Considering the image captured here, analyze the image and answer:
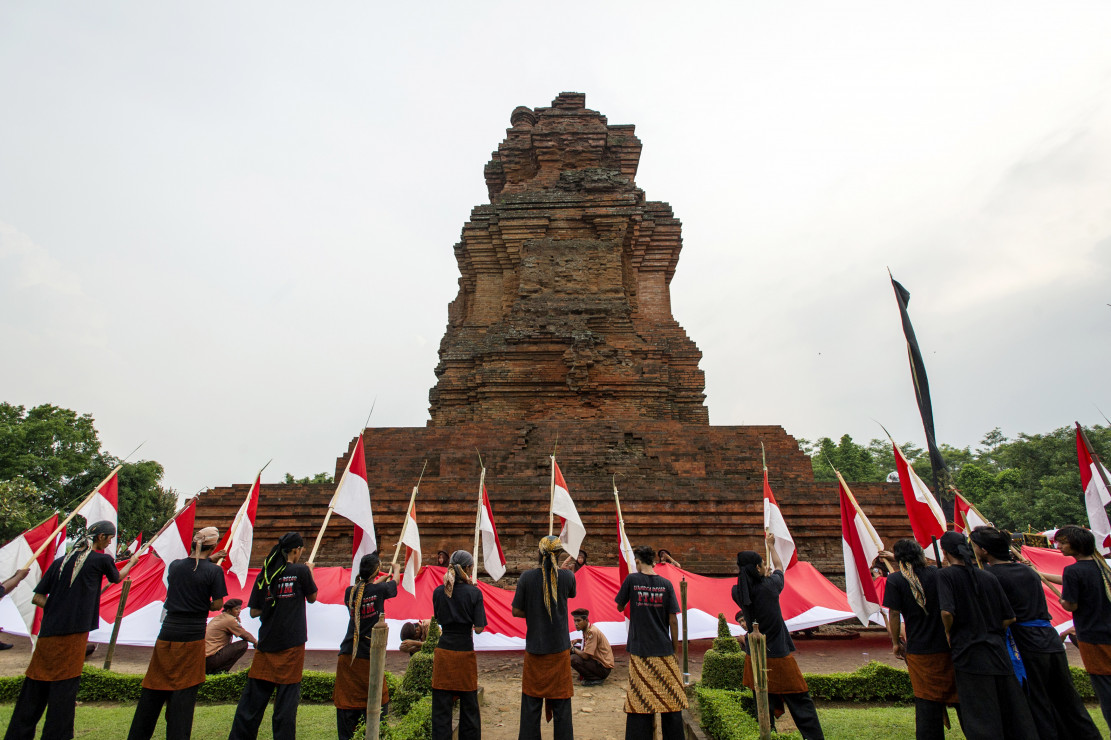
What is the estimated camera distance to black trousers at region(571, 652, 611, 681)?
6766 mm

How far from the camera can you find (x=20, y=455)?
25422 mm

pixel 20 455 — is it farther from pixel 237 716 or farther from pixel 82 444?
pixel 237 716

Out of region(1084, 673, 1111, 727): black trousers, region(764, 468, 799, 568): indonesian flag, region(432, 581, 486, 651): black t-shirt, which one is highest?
region(764, 468, 799, 568): indonesian flag

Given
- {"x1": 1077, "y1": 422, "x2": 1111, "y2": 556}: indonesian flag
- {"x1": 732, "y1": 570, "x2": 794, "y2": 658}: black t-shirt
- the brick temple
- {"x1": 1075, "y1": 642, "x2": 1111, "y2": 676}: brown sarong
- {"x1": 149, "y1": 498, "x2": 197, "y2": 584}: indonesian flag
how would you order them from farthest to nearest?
the brick temple
{"x1": 149, "y1": 498, "x2": 197, "y2": 584}: indonesian flag
{"x1": 1077, "y1": 422, "x2": 1111, "y2": 556}: indonesian flag
{"x1": 732, "y1": 570, "x2": 794, "y2": 658}: black t-shirt
{"x1": 1075, "y1": 642, "x2": 1111, "y2": 676}: brown sarong

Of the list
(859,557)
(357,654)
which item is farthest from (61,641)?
(859,557)

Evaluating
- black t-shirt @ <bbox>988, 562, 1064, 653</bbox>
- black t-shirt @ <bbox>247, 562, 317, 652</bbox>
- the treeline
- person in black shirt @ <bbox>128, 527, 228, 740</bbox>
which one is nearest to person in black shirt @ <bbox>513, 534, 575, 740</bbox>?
black t-shirt @ <bbox>247, 562, 317, 652</bbox>

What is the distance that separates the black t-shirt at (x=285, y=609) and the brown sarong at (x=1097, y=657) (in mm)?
5516

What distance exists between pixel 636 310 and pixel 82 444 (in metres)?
26.2

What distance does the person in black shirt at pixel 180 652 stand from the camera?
4301mm

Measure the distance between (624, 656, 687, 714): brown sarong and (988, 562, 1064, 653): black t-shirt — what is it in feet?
7.40

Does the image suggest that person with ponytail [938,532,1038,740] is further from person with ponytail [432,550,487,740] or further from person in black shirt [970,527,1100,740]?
person with ponytail [432,550,487,740]

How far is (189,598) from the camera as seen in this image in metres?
4.47

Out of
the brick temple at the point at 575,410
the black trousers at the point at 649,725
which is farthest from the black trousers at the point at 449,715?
the brick temple at the point at 575,410

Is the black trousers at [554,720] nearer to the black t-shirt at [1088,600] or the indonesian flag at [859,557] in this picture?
the indonesian flag at [859,557]
